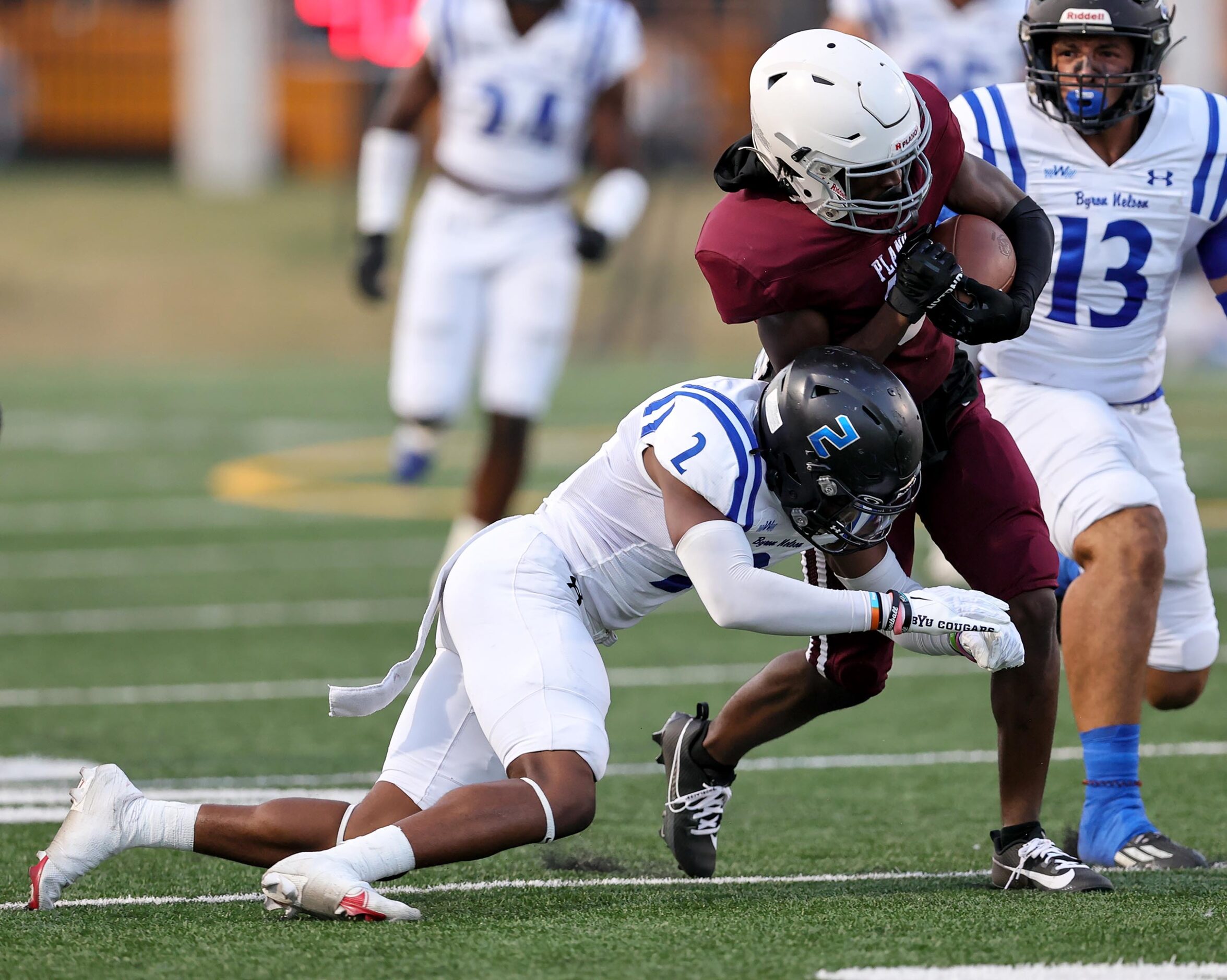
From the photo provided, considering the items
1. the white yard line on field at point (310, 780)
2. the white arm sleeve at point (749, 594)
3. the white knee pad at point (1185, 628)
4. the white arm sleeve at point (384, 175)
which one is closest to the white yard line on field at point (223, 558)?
the white arm sleeve at point (384, 175)

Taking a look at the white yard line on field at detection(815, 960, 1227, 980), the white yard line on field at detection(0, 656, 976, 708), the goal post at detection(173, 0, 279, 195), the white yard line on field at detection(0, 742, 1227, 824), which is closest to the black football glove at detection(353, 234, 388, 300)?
the white yard line on field at detection(0, 656, 976, 708)

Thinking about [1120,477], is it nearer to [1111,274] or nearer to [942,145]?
[1111,274]

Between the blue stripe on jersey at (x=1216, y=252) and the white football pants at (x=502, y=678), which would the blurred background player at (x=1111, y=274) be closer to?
the blue stripe on jersey at (x=1216, y=252)

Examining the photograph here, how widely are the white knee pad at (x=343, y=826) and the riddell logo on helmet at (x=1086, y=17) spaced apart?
229cm

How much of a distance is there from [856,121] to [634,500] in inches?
31.6

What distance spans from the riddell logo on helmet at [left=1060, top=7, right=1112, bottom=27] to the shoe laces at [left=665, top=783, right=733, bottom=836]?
1833 mm

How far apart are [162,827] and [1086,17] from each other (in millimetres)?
2577

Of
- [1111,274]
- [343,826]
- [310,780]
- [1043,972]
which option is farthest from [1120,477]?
[310,780]

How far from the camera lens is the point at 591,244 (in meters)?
8.17

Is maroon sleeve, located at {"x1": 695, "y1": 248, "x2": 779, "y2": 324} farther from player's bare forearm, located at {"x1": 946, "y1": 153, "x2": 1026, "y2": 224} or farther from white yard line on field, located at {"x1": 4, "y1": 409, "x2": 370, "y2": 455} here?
white yard line on field, located at {"x1": 4, "y1": 409, "x2": 370, "y2": 455}

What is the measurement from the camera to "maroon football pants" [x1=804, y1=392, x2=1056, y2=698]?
3994mm

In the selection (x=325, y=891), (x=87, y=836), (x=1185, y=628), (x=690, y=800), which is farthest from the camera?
(x=1185, y=628)

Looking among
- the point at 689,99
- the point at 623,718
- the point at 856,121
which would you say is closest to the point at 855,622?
the point at 856,121

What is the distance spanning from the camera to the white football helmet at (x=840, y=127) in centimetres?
377
